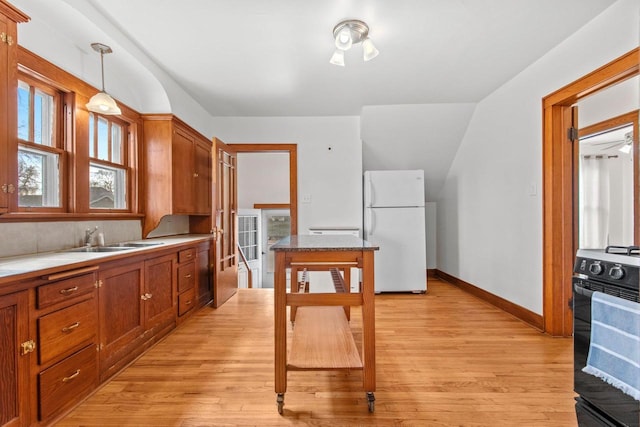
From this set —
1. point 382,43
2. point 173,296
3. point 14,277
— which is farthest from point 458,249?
point 14,277

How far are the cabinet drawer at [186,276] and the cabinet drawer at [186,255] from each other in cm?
6

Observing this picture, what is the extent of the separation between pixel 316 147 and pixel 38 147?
113 inches

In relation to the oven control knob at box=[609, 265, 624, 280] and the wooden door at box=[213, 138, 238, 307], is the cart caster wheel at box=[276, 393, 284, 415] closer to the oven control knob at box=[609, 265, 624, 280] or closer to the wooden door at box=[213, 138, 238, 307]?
the oven control knob at box=[609, 265, 624, 280]

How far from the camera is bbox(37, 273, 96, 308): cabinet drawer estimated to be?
132 centimetres

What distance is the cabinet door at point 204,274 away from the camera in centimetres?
305

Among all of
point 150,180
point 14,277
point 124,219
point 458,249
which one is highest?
point 150,180

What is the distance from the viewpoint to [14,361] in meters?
1.20

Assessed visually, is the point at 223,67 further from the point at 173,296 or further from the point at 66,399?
the point at 66,399

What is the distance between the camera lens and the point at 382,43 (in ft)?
7.43

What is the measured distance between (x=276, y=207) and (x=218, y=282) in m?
3.24

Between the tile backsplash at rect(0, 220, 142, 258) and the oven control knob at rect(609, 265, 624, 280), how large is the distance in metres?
3.01

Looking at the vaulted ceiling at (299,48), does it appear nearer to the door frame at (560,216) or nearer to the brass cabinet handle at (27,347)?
the door frame at (560,216)

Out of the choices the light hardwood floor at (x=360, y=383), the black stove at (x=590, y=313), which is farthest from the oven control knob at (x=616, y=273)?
the light hardwood floor at (x=360, y=383)

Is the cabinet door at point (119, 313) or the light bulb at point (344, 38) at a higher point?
the light bulb at point (344, 38)
